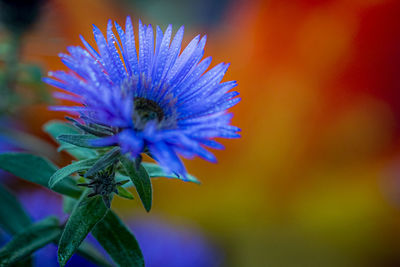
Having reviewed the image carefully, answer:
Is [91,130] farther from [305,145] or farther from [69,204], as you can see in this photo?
[305,145]

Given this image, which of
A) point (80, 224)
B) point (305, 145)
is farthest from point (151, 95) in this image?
point (305, 145)

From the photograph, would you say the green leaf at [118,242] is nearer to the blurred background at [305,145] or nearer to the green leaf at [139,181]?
the green leaf at [139,181]

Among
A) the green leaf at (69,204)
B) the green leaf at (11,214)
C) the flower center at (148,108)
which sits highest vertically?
the flower center at (148,108)

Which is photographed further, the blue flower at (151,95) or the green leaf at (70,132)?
the green leaf at (70,132)

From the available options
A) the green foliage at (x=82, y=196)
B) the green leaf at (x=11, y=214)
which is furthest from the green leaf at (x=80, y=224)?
the green leaf at (x=11, y=214)

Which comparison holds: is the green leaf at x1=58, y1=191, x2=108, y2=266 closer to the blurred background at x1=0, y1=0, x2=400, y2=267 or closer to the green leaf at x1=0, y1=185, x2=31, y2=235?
the green leaf at x1=0, y1=185, x2=31, y2=235

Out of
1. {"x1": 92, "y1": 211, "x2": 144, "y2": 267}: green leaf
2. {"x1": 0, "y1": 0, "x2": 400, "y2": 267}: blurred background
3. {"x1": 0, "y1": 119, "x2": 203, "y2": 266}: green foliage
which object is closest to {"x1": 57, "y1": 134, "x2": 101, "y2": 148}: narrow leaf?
{"x1": 0, "y1": 119, "x2": 203, "y2": 266}: green foliage
